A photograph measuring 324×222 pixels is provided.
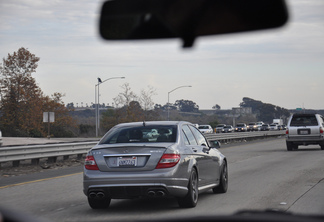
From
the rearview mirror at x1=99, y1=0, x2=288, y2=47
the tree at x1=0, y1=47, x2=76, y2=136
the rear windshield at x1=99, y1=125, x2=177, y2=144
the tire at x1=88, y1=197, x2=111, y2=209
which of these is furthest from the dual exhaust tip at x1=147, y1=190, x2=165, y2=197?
the tree at x1=0, y1=47, x2=76, y2=136

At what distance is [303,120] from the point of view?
30625 mm

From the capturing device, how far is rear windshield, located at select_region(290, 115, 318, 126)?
30328 mm

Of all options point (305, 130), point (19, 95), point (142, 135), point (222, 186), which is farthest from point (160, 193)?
point (19, 95)

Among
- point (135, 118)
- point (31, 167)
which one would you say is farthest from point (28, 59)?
point (31, 167)

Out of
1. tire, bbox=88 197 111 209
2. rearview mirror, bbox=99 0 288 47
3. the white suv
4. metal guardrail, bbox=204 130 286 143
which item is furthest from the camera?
metal guardrail, bbox=204 130 286 143

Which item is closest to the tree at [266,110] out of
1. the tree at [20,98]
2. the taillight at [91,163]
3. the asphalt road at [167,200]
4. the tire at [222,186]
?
the tree at [20,98]

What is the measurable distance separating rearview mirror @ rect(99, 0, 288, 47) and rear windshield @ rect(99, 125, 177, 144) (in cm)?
670

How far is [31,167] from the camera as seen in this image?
2022 centimetres

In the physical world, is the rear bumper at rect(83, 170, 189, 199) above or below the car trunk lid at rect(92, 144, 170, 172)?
below

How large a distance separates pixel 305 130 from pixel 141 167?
21564 millimetres

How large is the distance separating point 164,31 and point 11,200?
28.9 ft

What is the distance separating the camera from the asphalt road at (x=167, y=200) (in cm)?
975

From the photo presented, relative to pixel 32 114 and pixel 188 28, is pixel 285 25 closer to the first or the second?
pixel 188 28

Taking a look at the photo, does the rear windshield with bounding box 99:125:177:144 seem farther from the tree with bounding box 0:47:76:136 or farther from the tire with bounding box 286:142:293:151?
the tree with bounding box 0:47:76:136
